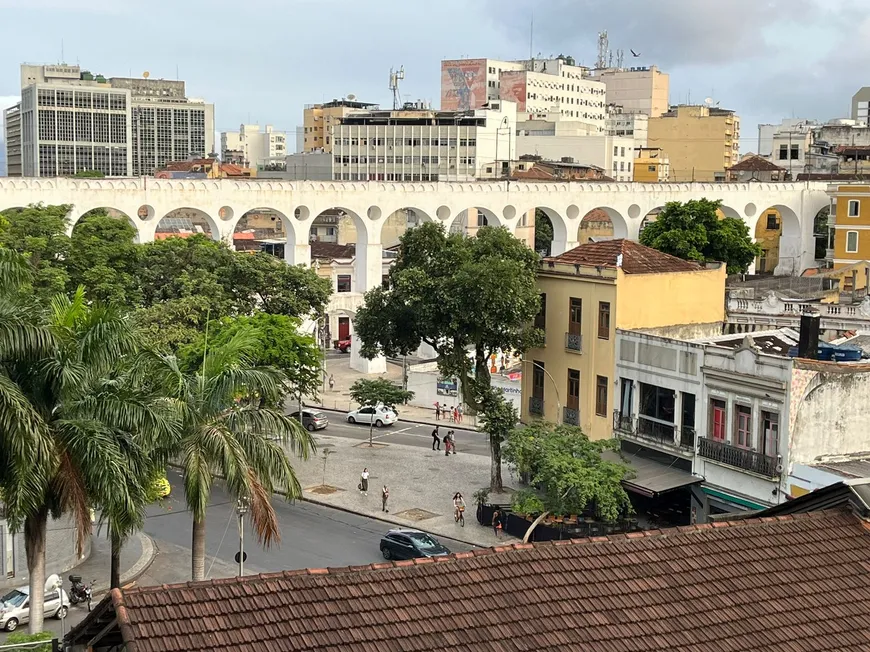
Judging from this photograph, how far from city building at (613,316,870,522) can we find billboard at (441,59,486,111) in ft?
482

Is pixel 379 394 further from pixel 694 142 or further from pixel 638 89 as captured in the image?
pixel 638 89

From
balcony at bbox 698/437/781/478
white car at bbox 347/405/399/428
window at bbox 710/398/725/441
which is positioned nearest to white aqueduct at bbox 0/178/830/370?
white car at bbox 347/405/399/428

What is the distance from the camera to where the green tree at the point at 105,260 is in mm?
46312

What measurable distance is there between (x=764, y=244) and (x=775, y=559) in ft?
275

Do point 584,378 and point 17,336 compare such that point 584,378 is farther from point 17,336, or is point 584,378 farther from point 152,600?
point 152,600

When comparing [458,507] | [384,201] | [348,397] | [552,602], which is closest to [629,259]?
[458,507]

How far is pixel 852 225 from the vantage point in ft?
246

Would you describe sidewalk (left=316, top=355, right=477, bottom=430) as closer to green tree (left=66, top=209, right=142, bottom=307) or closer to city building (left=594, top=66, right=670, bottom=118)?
green tree (left=66, top=209, right=142, bottom=307)

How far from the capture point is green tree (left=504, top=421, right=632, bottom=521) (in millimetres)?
31984

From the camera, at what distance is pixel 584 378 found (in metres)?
38.4

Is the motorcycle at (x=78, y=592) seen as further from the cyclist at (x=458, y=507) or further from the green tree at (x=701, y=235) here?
the green tree at (x=701, y=235)

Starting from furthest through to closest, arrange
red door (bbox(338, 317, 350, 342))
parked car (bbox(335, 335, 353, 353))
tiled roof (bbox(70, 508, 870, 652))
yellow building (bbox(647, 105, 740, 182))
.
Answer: yellow building (bbox(647, 105, 740, 182)), red door (bbox(338, 317, 350, 342)), parked car (bbox(335, 335, 353, 353)), tiled roof (bbox(70, 508, 870, 652))

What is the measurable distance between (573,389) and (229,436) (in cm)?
1897

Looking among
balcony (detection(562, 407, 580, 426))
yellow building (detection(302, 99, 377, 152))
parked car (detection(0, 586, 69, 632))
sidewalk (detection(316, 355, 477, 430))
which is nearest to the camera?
parked car (detection(0, 586, 69, 632))
